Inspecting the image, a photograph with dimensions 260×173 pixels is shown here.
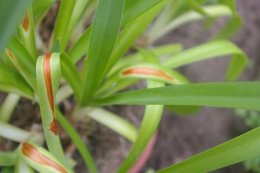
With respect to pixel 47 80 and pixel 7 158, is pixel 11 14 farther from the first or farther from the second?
pixel 7 158

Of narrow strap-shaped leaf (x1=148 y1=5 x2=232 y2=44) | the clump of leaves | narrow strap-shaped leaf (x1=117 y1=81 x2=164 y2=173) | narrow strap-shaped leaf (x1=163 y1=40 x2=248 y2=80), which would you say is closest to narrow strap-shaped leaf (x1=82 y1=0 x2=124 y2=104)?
the clump of leaves

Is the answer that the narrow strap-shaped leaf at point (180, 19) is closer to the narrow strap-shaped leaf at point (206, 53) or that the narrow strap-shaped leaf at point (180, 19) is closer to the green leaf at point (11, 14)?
the narrow strap-shaped leaf at point (206, 53)

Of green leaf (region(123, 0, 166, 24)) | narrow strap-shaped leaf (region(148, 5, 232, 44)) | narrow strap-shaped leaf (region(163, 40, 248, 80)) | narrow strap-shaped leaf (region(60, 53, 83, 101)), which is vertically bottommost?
narrow strap-shaped leaf (region(60, 53, 83, 101))

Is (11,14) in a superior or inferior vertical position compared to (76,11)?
inferior

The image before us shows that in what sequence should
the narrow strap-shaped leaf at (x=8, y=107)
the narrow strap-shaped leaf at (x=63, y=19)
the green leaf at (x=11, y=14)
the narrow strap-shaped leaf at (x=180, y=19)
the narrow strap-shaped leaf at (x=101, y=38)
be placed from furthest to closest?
1. the narrow strap-shaped leaf at (x=180, y=19)
2. the narrow strap-shaped leaf at (x=8, y=107)
3. the narrow strap-shaped leaf at (x=63, y=19)
4. the narrow strap-shaped leaf at (x=101, y=38)
5. the green leaf at (x=11, y=14)

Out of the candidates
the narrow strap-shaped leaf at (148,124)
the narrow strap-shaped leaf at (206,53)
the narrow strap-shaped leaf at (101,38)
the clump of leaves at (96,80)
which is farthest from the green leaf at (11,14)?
the narrow strap-shaped leaf at (206,53)

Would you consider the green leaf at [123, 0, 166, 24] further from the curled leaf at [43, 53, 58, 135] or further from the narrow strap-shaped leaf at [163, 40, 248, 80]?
the narrow strap-shaped leaf at [163, 40, 248, 80]

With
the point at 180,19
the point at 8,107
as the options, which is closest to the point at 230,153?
the point at 8,107
